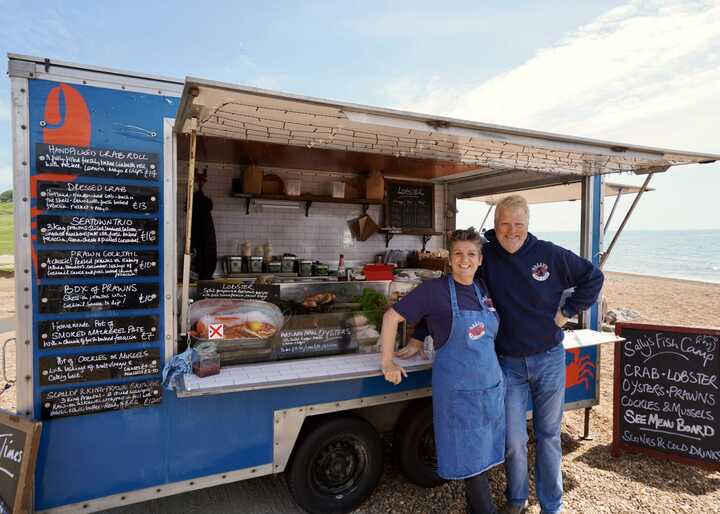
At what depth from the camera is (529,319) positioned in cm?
264

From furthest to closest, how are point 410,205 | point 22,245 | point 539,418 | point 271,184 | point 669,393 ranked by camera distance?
point 410,205, point 271,184, point 669,393, point 539,418, point 22,245

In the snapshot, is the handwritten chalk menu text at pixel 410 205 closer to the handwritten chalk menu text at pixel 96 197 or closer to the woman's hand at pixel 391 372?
the woman's hand at pixel 391 372

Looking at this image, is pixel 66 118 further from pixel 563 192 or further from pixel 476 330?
pixel 563 192

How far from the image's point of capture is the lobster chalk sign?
207cm

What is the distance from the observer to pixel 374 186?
20.3 feet

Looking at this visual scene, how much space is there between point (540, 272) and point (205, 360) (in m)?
1.98

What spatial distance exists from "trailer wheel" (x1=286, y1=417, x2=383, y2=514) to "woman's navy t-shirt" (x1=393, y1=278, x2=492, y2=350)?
892mm

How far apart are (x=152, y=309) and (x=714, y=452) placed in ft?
13.5

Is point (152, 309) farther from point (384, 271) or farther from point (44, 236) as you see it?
point (384, 271)

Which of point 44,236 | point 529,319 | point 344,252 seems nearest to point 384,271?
point 344,252

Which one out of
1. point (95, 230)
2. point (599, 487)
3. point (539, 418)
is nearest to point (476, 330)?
point (539, 418)

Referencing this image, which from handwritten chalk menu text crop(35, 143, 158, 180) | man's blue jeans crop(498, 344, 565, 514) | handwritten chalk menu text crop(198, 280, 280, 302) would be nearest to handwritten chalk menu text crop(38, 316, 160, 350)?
handwritten chalk menu text crop(198, 280, 280, 302)

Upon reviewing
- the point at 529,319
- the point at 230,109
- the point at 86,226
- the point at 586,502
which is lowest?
the point at 586,502

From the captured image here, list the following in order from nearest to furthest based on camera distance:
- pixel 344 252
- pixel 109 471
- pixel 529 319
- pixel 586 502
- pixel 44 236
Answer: pixel 44 236, pixel 109 471, pixel 529 319, pixel 586 502, pixel 344 252
